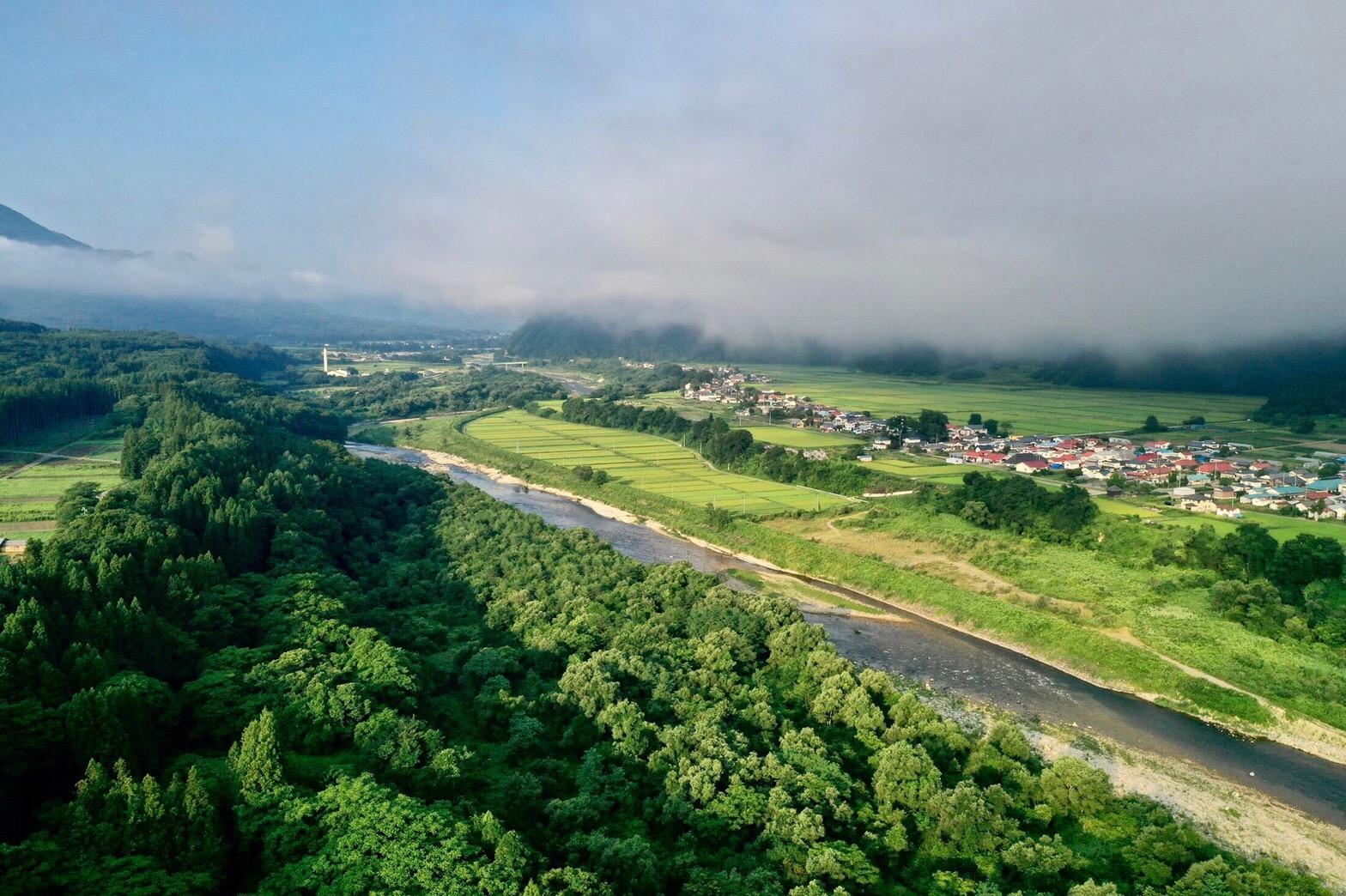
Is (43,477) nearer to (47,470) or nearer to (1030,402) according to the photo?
(47,470)

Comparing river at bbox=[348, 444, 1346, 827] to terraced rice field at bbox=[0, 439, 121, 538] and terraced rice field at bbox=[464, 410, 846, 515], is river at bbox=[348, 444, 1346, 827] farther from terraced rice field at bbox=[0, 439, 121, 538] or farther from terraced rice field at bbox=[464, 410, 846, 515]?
terraced rice field at bbox=[0, 439, 121, 538]

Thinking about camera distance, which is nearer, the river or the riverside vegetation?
the river

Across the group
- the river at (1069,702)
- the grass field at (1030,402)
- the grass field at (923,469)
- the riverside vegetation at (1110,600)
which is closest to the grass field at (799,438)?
the grass field at (923,469)

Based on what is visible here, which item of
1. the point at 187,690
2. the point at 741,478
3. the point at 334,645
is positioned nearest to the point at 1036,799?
the point at 334,645

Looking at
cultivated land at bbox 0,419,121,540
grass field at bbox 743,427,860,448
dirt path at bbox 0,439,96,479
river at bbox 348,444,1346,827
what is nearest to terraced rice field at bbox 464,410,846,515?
grass field at bbox 743,427,860,448

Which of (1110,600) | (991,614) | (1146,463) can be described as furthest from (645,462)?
(1110,600)
